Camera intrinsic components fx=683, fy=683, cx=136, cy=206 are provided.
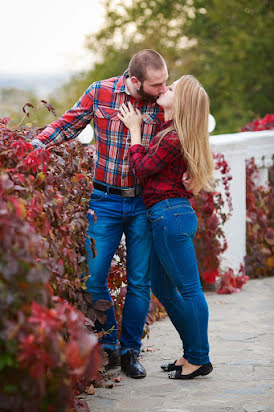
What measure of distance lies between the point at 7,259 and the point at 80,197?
1639 millimetres

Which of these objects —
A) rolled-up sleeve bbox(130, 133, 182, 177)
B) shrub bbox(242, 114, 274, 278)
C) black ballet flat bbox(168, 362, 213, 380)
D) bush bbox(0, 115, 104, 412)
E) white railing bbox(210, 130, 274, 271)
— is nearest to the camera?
bush bbox(0, 115, 104, 412)

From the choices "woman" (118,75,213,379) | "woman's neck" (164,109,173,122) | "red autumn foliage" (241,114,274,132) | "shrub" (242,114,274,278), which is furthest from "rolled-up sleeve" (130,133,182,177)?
"red autumn foliage" (241,114,274,132)

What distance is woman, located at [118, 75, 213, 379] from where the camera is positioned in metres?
3.67

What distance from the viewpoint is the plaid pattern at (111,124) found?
3.86 meters

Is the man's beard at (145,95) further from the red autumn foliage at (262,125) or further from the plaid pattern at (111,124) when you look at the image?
the red autumn foliage at (262,125)

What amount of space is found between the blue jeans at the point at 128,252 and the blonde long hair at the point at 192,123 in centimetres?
41

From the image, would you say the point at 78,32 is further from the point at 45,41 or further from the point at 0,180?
the point at 0,180

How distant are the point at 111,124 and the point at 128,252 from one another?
74 centimetres

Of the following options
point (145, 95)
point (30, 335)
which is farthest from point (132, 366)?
point (30, 335)

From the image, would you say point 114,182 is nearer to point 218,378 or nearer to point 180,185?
point 180,185

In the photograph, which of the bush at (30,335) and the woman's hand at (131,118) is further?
the woman's hand at (131,118)

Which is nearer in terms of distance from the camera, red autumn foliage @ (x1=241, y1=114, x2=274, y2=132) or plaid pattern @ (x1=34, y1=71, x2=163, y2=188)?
plaid pattern @ (x1=34, y1=71, x2=163, y2=188)

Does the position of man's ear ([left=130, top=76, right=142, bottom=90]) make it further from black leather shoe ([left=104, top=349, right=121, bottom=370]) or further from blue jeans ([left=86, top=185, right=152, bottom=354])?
black leather shoe ([left=104, top=349, right=121, bottom=370])

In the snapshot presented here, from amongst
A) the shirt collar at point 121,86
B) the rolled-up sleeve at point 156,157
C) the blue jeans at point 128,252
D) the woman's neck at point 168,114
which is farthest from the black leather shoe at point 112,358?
the shirt collar at point 121,86
